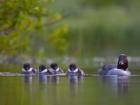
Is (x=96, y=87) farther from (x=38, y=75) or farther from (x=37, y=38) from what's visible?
(x=37, y=38)

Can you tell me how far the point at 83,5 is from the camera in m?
51.9

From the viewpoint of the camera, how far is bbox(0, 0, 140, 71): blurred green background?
32466mm

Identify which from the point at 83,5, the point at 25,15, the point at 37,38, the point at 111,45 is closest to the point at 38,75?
the point at 25,15

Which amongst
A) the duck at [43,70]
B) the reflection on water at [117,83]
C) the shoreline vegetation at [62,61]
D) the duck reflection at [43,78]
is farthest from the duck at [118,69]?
the shoreline vegetation at [62,61]

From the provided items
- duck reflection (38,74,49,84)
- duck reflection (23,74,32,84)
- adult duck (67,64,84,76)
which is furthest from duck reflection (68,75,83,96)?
duck reflection (23,74,32,84)

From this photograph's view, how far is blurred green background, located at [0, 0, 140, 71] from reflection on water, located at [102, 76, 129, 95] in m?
4.81

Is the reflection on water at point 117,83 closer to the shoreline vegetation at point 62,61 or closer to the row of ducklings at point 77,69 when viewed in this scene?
the row of ducklings at point 77,69

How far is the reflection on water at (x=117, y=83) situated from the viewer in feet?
72.9

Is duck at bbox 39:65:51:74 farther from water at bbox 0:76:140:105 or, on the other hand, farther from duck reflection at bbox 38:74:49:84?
water at bbox 0:76:140:105

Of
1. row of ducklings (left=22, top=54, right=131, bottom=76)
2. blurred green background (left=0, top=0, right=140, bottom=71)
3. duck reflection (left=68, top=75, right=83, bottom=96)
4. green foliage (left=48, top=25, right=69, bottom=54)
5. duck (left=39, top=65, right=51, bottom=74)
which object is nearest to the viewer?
duck reflection (left=68, top=75, right=83, bottom=96)

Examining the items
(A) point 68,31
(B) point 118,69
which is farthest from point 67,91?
(A) point 68,31

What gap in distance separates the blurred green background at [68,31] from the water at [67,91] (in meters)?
5.38

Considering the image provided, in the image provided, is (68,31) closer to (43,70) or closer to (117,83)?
(43,70)

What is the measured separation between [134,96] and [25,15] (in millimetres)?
11860
